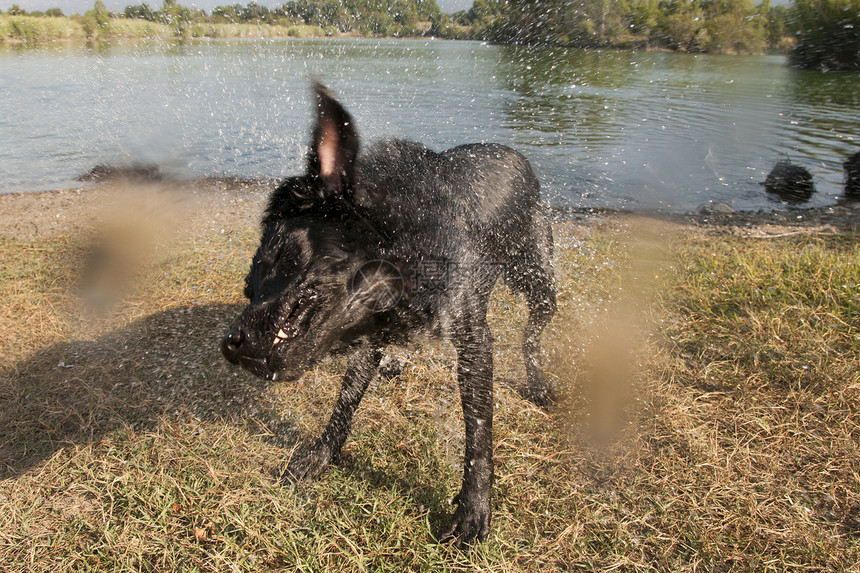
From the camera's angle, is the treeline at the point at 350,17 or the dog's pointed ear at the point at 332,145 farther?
the treeline at the point at 350,17

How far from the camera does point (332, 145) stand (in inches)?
102

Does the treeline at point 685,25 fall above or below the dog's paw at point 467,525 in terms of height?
above

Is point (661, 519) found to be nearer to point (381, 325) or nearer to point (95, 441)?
point (381, 325)

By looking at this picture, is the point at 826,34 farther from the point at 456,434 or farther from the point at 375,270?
the point at 375,270

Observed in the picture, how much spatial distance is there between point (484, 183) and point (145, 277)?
179 inches

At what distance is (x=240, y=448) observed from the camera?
3574 millimetres

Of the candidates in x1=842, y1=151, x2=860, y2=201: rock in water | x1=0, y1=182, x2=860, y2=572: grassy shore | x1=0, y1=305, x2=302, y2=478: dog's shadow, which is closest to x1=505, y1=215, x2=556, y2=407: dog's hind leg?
x1=0, y1=182, x2=860, y2=572: grassy shore

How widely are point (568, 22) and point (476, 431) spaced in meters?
7.20

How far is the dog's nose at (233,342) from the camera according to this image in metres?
2.26

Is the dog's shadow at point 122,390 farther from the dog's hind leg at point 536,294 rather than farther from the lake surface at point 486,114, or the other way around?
the lake surface at point 486,114

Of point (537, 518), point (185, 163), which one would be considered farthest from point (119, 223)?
point (537, 518)

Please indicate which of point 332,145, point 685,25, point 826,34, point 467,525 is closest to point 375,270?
point 332,145

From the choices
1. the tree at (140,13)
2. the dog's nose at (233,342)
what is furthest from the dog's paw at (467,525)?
the tree at (140,13)

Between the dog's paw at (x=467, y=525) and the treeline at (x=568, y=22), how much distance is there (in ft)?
18.5
